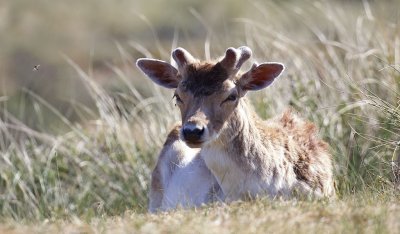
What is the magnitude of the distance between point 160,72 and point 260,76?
102 cm

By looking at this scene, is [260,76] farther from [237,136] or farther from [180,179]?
[180,179]

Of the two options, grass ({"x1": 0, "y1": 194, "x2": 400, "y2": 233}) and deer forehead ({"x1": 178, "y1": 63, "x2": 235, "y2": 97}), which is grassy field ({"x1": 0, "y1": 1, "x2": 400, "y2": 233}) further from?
grass ({"x1": 0, "y1": 194, "x2": 400, "y2": 233})

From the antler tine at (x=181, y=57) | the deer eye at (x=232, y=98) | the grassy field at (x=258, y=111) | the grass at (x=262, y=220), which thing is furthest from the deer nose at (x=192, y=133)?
the grassy field at (x=258, y=111)

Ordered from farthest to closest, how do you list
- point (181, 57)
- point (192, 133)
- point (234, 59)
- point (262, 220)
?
point (181, 57)
point (234, 59)
point (192, 133)
point (262, 220)

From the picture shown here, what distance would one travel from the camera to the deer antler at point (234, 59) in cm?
940

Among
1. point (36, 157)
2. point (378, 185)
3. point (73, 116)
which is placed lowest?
point (73, 116)

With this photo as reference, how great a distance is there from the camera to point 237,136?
31.1 ft

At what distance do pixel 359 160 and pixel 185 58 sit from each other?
244cm

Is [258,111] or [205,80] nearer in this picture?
[205,80]

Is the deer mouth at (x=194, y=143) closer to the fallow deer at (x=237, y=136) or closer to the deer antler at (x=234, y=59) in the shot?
the fallow deer at (x=237, y=136)

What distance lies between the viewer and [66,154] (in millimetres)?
13445

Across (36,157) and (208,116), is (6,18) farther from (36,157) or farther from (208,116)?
(208,116)

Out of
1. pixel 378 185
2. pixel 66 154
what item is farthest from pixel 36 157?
pixel 378 185

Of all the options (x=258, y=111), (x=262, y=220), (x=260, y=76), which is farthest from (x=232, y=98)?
(x=258, y=111)
